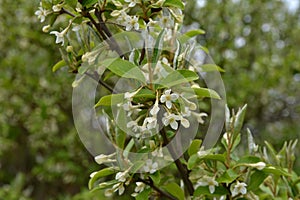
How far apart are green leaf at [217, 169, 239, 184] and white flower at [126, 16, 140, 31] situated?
1.05 ft

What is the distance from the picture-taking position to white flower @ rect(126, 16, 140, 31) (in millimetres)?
790

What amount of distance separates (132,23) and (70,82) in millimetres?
1638

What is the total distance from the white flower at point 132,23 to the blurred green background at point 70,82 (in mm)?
1511

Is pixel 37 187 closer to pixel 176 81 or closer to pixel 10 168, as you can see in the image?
pixel 10 168

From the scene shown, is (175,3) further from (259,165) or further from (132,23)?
(259,165)

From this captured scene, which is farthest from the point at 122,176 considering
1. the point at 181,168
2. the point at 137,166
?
the point at 181,168

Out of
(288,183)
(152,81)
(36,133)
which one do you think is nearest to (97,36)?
(152,81)

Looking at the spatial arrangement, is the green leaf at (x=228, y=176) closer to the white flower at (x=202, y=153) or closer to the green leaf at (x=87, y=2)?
the white flower at (x=202, y=153)

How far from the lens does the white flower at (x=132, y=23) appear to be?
79 centimetres

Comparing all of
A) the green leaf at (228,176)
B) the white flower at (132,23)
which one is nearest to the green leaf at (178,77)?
the white flower at (132,23)

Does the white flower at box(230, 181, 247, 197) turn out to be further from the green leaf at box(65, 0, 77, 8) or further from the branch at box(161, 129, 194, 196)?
the green leaf at box(65, 0, 77, 8)

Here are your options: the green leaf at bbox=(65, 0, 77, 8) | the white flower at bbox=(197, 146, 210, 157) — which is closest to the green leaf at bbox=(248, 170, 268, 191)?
the white flower at bbox=(197, 146, 210, 157)

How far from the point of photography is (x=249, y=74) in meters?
2.72

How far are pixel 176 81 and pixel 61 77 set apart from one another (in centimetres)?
174
